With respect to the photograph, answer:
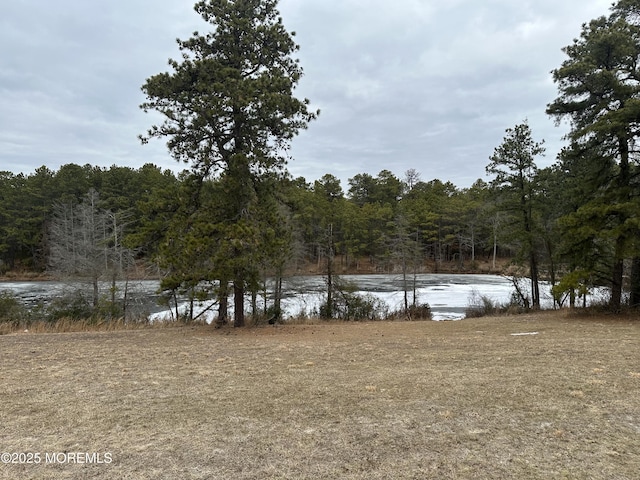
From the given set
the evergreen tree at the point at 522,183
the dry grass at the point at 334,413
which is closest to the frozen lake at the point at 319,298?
the evergreen tree at the point at 522,183

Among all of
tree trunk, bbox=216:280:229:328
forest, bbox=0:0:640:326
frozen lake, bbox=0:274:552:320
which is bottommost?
frozen lake, bbox=0:274:552:320

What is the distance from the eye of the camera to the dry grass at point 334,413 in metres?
3.05

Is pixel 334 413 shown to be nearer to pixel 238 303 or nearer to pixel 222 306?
pixel 238 303

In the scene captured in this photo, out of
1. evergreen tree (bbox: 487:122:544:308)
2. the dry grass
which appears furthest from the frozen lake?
the dry grass

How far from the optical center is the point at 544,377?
5.26 m

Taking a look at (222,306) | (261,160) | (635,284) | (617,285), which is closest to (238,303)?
(222,306)

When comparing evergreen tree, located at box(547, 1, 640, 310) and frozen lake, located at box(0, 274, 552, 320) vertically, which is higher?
evergreen tree, located at box(547, 1, 640, 310)

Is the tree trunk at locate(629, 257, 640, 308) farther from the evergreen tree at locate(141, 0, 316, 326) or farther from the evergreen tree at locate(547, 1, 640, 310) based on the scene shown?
the evergreen tree at locate(141, 0, 316, 326)

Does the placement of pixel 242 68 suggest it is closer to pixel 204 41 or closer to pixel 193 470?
pixel 204 41

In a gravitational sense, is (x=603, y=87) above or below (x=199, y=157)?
above

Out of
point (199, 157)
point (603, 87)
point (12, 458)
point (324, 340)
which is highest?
point (603, 87)

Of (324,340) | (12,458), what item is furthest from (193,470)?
(324,340)

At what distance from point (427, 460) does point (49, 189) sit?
6179cm

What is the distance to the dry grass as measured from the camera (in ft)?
10.0
